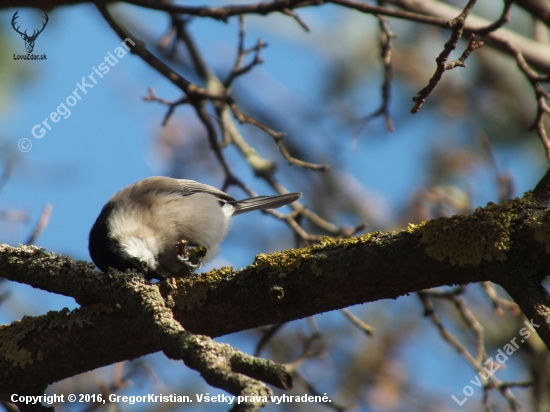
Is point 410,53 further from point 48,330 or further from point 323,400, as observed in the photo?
point 48,330

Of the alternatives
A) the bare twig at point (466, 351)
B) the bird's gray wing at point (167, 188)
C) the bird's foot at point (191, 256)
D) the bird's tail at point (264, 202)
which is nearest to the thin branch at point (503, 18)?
the bare twig at point (466, 351)

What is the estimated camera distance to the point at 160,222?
4051mm

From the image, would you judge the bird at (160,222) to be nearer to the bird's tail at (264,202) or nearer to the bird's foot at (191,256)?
the bird's tail at (264,202)

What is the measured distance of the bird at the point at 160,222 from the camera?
3.51 m

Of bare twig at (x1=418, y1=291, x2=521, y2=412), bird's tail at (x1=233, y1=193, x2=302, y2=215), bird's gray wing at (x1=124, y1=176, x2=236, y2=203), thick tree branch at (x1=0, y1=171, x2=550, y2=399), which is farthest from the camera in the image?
bird's tail at (x1=233, y1=193, x2=302, y2=215)

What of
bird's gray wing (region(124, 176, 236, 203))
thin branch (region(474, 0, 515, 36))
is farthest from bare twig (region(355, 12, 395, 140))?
bird's gray wing (region(124, 176, 236, 203))

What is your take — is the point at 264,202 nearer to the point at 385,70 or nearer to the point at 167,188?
the point at 167,188

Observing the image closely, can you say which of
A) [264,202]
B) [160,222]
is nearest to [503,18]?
[264,202]

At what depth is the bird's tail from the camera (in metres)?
4.59

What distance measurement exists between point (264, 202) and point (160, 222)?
1.06m

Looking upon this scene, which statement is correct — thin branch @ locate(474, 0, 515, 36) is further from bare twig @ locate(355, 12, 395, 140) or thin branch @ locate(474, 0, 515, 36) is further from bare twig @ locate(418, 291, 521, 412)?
bare twig @ locate(418, 291, 521, 412)

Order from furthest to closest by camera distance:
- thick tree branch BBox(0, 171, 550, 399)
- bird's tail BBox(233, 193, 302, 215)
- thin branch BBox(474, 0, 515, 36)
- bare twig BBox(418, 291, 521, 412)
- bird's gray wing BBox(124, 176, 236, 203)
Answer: bird's tail BBox(233, 193, 302, 215) < bird's gray wing BBox(124, 176, 236, 203) < bare twig BBox(418, 291, 521, 412) < thin branch BBox(474, 0, 515, 36) < thick tree branch BBox(0, 171, 550, 399)

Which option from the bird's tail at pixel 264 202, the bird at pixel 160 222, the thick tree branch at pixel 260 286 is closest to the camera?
the thick tree branch at pixel 260 286

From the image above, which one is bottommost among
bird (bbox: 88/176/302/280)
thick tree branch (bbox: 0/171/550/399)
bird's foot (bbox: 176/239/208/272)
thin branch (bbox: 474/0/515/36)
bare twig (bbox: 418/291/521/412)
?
bare twig (bbox: 418/291/521/412)
